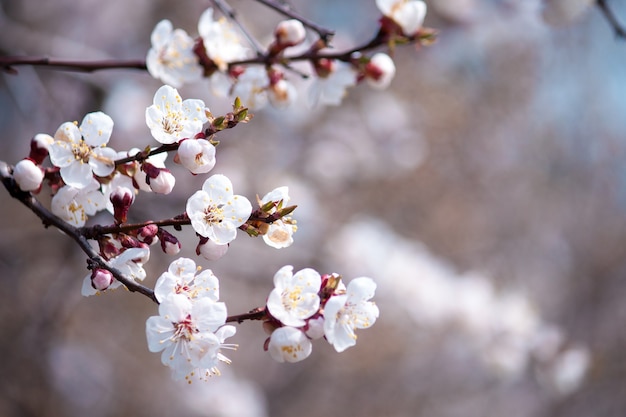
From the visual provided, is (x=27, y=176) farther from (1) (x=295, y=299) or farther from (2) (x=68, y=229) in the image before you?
(1) (x=295, y=299)

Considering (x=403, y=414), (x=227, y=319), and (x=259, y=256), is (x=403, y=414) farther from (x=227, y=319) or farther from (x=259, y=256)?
(x=227, y=319)

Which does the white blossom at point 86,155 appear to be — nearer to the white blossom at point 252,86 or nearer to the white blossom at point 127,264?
the white blossom at point 127,264

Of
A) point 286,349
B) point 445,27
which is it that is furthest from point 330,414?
point 286,349

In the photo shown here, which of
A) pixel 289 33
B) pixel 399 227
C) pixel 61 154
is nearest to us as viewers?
pixel 61 154

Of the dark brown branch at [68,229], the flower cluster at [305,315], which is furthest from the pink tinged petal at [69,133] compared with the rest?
the flower cluster at [305,315]

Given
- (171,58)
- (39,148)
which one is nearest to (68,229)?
(39,148)

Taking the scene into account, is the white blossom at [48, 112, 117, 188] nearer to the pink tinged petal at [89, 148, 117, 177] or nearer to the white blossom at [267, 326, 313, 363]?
the pink tinged petal at [89, 148, 117, 177]
